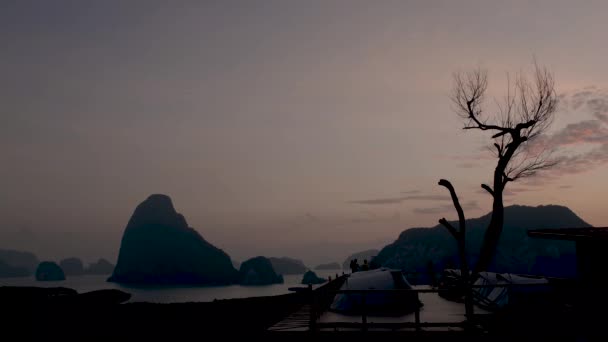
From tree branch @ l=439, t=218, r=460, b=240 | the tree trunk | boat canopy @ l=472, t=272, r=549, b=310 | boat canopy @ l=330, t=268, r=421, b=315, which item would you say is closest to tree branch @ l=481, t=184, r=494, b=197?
the tree trunk

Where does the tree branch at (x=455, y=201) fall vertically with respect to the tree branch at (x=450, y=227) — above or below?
above

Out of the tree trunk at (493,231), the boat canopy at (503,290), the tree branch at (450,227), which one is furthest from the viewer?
the tree branch at (450,227)

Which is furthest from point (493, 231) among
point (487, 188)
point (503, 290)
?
point (503, 290)

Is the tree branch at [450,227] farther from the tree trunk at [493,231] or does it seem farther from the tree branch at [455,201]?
the tree trunk at [493,231]

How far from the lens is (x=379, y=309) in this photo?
18.7 metres

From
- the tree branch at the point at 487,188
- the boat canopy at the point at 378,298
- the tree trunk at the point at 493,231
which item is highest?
the tree branch at the point at 487,188

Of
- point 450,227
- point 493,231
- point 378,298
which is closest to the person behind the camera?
point 378,298

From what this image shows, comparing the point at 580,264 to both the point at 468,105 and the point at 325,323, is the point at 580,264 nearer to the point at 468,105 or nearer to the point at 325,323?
the point at 325,323

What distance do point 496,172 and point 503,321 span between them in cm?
1551

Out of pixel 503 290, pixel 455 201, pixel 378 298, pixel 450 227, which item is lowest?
pixel 378 298

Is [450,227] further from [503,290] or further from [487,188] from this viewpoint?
[503,290]

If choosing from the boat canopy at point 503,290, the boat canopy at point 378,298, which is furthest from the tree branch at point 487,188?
the boat canopy at point 378,298

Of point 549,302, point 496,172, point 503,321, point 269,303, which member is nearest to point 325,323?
point 503,321

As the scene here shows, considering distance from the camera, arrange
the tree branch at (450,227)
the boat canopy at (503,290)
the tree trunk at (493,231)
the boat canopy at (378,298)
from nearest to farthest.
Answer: the boat canopy at (503,290)
the boat canopy at (378,298)
the tree trunk at (493,231)
the tree branch at (450,227)
